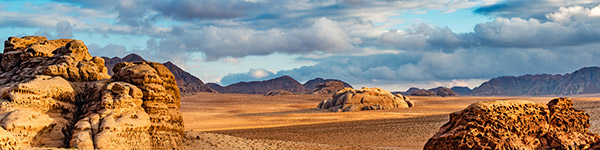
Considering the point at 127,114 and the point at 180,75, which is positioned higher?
the point at 180,75

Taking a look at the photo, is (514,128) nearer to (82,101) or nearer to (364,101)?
(82,101)

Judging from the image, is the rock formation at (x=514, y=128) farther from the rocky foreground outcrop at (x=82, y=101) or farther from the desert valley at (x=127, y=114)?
the rocky foreground outcrop at (x=82, y=101)

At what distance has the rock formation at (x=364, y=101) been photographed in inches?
2154

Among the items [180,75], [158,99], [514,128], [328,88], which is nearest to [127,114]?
[158,99]

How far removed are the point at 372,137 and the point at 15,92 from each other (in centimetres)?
1861

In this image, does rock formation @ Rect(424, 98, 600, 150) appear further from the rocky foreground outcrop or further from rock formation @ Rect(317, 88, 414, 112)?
rock formation @ Rect(317, 88, 414, 112)

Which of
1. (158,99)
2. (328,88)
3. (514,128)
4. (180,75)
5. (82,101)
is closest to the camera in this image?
(514,128)

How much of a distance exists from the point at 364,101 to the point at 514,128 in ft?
131

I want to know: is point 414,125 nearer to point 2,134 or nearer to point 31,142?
point 31,142

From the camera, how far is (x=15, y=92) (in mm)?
18516

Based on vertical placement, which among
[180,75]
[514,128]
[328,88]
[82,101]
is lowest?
[514,128]

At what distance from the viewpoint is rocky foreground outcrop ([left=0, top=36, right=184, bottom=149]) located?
17969 mm

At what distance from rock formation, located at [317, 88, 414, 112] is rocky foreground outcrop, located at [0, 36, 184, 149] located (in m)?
34.1

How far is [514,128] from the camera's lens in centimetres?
1584
